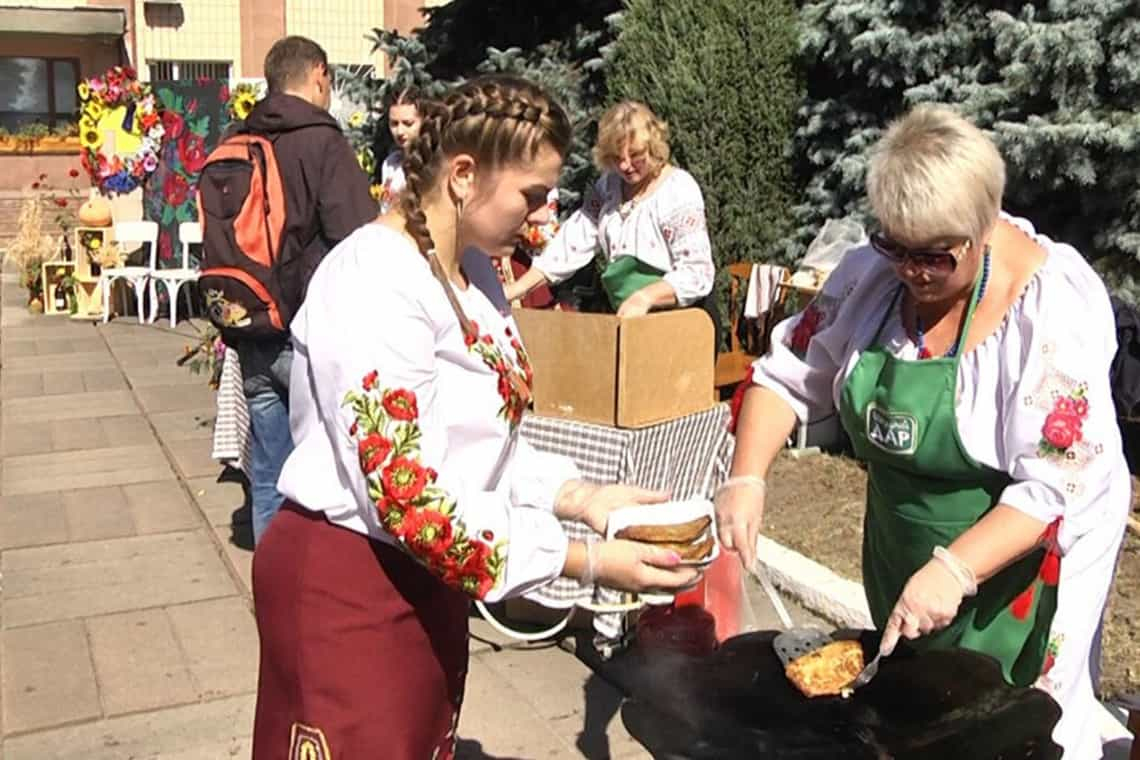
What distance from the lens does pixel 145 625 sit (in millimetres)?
4605

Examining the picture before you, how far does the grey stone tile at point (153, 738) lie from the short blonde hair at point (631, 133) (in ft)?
7.52

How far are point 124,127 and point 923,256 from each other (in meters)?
12.2

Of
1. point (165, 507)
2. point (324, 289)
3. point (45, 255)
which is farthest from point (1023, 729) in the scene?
point (45, 255)

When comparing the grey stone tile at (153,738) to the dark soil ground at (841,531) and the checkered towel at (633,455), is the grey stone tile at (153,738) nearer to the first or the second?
the checkered towel at (633,455)

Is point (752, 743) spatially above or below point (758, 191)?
below

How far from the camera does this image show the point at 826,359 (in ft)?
8.16

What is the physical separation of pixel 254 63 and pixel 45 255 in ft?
42.6

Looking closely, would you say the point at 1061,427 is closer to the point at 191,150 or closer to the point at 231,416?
the point at 231,416

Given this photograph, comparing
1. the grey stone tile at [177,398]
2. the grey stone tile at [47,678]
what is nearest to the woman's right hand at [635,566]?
the grey stone tile at [47,678]

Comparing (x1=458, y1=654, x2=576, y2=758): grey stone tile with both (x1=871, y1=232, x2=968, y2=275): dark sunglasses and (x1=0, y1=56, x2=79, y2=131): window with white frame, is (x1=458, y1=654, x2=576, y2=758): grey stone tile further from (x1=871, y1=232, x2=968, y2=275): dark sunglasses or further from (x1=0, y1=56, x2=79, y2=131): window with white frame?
(x1=0, y1=56, x2=79, y2=131): window with white frame

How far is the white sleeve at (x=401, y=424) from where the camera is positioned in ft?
5.87

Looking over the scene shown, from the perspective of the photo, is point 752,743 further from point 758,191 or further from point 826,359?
point 758,191

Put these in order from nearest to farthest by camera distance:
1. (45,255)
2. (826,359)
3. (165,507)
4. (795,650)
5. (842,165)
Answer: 1. (795,650)
2. (826,359)
3. (165,507)
4. (842,165)
5. (45,255)

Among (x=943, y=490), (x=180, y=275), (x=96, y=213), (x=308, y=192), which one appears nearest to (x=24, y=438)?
(x=308, y=192)
